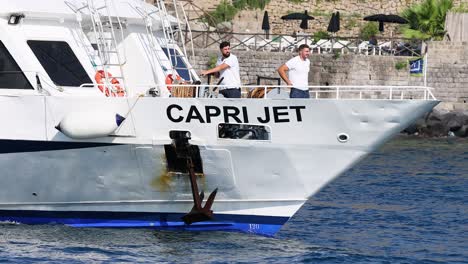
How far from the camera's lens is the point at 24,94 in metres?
17.7

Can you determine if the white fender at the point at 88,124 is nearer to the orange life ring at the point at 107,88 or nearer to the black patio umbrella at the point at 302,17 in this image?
the orange life ring at the point at 107,88

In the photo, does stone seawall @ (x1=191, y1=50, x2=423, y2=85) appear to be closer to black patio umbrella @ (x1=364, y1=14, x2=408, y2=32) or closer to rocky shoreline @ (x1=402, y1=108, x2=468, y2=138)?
rocky shoreline @ (x1=402, y1=108, x2=468, y2=138)

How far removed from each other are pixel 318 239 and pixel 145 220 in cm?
225

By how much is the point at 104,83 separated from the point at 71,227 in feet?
6.25

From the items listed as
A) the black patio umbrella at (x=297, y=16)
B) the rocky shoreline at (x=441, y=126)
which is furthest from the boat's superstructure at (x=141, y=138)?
the black patio umbrella at (x=297, y=16)

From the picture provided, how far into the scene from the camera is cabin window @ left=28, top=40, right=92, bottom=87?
18016mm

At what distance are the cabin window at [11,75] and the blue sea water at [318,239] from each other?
189 cm

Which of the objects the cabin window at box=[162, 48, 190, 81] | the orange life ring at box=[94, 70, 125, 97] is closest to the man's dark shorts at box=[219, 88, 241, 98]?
the orange life ring at box=[94, 70, 125, 97]

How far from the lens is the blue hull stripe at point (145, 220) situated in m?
18.2

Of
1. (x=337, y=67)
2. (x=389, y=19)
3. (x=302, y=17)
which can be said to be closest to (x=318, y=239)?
(x=337, y=67)

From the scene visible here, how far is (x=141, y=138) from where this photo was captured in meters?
17.6

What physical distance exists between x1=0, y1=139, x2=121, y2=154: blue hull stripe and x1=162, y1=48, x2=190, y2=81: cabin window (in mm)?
2786

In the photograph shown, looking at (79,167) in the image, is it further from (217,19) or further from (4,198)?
(217,19)

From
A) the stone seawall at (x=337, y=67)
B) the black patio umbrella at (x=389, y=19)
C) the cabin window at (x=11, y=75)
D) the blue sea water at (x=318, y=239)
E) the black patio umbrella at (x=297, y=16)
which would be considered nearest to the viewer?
the blue sea water at (x=318, y=239)
